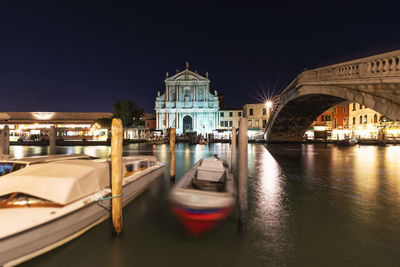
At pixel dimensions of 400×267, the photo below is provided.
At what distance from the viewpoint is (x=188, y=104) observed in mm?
63969

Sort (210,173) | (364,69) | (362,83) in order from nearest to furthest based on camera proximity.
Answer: (210,173)
(364,69)
(362,83)

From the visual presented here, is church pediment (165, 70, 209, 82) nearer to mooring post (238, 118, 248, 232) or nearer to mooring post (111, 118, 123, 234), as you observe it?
mooring post (238, 118, 248, 232)

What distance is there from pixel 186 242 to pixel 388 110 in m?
9.52

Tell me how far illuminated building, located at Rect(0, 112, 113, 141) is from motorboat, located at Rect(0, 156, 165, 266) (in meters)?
47.0

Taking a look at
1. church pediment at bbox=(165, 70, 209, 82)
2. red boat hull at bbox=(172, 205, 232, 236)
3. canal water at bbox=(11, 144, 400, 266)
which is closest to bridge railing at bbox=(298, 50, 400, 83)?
canal water at bbox=(11, 144, 400, 266)

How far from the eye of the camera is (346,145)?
103ft

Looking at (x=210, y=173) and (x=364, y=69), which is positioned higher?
(x=364, y=69)

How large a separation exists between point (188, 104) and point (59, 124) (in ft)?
106

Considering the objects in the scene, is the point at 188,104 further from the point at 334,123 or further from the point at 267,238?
the point at 267,238

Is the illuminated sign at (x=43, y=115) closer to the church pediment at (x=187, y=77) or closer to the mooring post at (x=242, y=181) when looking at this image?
the church pediment at (x=187, y=77)

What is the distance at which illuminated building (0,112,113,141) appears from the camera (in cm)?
5027

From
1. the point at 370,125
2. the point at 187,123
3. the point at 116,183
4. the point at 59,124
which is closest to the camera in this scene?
the point at 116,183

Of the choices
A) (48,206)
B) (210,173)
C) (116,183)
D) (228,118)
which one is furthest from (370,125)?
(48,206)

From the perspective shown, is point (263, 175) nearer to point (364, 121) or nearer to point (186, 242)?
point (186, 242)
